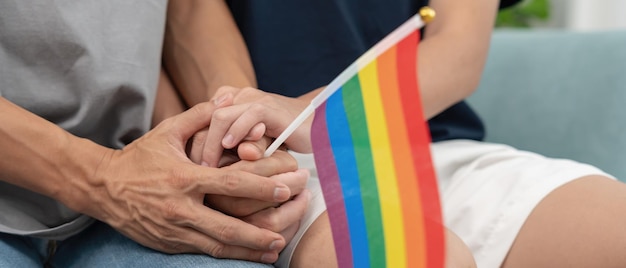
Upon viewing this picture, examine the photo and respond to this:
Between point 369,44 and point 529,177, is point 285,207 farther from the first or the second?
point 369,44

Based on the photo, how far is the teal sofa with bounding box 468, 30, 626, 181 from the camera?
1417 mm

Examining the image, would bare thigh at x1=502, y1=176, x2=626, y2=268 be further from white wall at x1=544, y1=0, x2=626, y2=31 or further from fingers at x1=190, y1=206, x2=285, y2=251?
white wall at x1=544, y1=0, x2=626, y2=31

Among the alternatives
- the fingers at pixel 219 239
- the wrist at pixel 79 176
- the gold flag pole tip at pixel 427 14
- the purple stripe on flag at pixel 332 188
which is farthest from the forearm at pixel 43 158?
the gold flag pole tip at pixel 427 14

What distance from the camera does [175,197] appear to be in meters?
0.80

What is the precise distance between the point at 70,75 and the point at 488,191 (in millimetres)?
578

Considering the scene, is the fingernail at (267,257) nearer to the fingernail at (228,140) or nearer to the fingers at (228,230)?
the fingers at (228,230)

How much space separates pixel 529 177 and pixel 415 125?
0.43m

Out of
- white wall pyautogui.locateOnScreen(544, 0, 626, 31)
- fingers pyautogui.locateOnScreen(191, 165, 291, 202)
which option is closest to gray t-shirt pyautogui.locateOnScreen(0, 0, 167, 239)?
fingers pyautogui.locateOnScreen(191, 165, 291, 202)

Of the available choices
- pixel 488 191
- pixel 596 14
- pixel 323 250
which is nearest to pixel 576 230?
pixel 488 191

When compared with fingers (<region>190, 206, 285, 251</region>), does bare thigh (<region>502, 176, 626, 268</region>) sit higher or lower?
lower

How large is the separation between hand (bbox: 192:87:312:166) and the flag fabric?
175 millimetres

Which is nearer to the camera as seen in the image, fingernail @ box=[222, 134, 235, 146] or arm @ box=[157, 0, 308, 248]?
fingernail @ box=[222, 134, 235, 146]

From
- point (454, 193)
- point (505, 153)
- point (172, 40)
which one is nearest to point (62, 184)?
point (172, 40)

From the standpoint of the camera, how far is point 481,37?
112 cm
